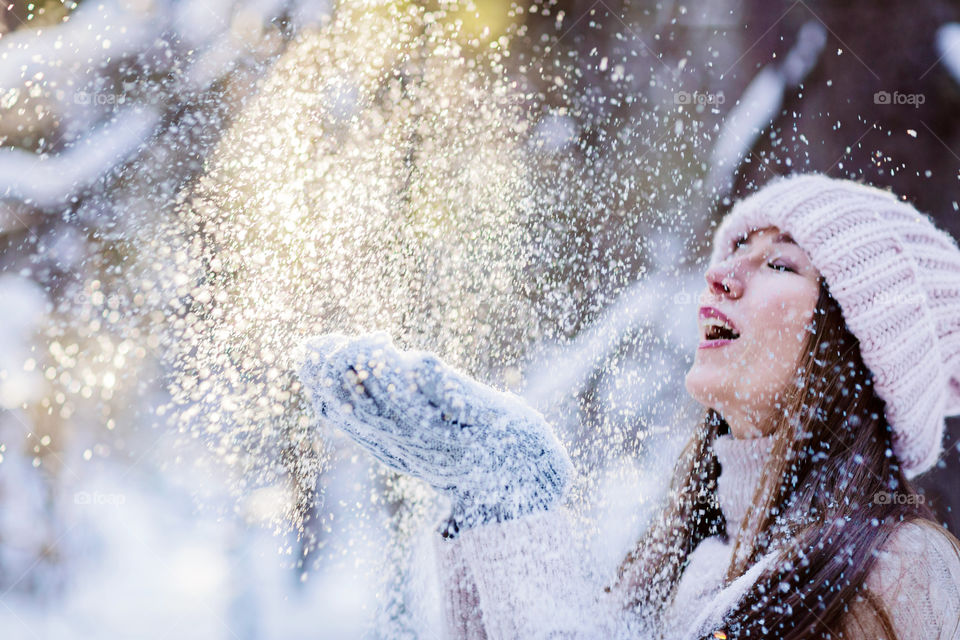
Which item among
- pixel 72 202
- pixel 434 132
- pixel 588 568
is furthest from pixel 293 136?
pixel 588 568

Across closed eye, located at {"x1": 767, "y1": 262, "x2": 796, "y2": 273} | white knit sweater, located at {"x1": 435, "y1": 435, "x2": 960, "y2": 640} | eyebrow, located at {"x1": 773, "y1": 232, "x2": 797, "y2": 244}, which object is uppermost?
eyebrow, located at {"x1": 773, "y1": 232, "x2": 797, "y2": 244}

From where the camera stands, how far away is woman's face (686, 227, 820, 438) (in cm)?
82

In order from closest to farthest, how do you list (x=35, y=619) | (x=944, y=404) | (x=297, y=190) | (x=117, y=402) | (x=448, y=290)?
(x=944, y=404)
(x=297, y=190)
(x=448, y=290)
(x=117, y=402)
(x=35, y=619)

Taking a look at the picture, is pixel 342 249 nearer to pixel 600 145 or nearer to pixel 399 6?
pixel 399 6

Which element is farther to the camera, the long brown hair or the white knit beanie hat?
the white knit beanie hat

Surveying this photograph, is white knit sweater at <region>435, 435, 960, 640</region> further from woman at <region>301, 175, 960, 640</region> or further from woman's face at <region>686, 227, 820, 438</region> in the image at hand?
woman's face at <region>686, 227, 820, 438</region>

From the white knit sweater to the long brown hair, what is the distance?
0.05 ft

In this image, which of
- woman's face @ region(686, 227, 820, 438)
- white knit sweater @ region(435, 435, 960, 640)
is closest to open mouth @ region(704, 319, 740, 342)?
woman's face @ region(686, 227, 820, 438)

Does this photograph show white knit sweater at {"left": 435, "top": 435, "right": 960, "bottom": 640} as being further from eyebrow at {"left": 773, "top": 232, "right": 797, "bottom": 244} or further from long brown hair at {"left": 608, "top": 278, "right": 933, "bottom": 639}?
eyebrow at {"left": 773, "top": 232, "right": 797, "bottom": 244}

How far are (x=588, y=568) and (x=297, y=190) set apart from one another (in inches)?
42.0

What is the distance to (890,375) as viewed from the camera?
0.82 meters

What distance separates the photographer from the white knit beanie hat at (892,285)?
0.82 metres

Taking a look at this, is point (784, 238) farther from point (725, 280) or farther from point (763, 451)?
point (763, 451)

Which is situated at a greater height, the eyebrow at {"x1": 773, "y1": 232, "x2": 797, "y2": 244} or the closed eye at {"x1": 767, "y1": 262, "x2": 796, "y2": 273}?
the eyebrow at {"x1": 773, "y1": 232, "x2": 797, "y2": 244}
